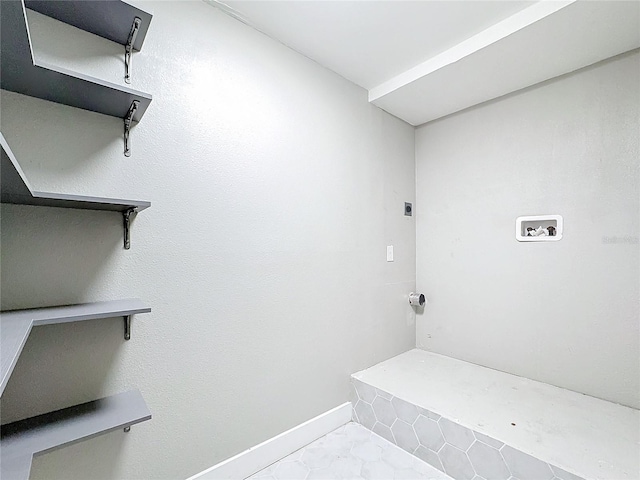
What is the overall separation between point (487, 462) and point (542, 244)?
138cm

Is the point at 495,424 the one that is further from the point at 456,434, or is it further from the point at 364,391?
the point at 364,391

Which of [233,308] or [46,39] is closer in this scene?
[46,39]

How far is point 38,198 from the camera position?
0.94 meters

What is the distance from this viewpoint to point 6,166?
27.2 inches

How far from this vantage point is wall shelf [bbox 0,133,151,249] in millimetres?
709

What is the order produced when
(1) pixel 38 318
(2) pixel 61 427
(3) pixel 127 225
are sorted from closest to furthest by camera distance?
(1) pixel 38 318 < (2) pixel 61 427 < (3) pixel 127 225

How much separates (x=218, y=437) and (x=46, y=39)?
5.83 ft

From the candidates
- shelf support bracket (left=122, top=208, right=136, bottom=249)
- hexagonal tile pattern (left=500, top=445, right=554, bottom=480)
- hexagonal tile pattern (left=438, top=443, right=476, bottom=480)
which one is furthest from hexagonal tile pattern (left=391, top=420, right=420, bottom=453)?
shelf support bracket (left=122, top=208, right=136, bottom=249)

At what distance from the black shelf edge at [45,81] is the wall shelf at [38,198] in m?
0.27

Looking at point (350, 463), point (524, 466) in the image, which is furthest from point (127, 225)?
point (524, 466)

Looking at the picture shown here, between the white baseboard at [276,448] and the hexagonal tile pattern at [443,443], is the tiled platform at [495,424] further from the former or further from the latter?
the white baseboard at [276,448]

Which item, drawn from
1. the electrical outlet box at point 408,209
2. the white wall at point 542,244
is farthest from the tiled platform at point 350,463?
the electrical outlet box at point 408,209

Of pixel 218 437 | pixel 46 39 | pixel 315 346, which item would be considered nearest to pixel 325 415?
pixel 315 346

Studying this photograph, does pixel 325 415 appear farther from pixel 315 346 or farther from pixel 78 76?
pixel 78 76
